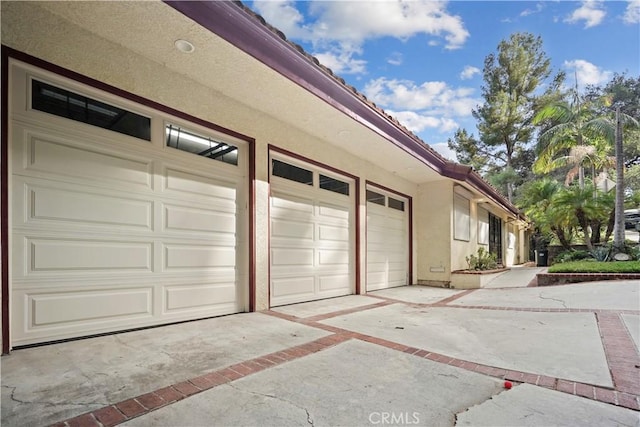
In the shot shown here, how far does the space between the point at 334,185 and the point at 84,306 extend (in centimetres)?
462

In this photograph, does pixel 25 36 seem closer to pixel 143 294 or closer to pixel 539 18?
pixel 143 294

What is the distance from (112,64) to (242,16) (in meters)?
1.51

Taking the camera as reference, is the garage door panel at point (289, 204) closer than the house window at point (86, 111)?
No

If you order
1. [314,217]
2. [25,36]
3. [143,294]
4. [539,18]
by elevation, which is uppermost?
[539,18]

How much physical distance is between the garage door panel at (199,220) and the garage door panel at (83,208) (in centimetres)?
24

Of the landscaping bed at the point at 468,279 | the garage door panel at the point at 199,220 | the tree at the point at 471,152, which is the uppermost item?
the tree at the point at 471,152

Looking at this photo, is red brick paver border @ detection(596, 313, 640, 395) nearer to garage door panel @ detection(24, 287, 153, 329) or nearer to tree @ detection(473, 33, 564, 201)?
garage door panel @ detection(24, 287, 153, 329)

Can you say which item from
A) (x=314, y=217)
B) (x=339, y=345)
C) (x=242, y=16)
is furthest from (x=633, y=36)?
(x=339, y=345)

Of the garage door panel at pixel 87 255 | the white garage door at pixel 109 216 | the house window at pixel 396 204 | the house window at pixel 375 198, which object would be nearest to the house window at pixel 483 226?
the house window at pixel 396 204

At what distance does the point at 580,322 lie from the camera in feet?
13.5

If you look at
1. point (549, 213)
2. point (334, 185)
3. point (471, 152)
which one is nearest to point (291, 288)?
point (334, 185)

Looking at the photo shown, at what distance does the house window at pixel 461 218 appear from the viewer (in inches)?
359

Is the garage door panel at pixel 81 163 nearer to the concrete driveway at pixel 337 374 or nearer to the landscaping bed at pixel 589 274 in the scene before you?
the concrete driveway at pixel 337 374

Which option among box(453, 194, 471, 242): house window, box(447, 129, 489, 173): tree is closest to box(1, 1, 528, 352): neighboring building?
box(453, 194, 471, 242): house window
